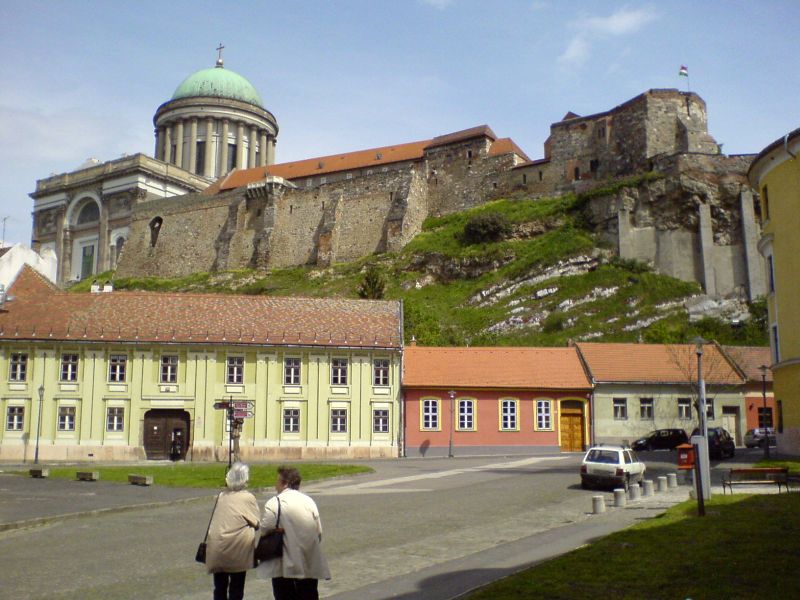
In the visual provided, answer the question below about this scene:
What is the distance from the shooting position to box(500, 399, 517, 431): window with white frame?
40812 millimetres

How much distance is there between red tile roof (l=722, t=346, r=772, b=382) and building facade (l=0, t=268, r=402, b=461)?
18.8 m

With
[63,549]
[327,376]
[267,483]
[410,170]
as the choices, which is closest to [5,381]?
[327,376]

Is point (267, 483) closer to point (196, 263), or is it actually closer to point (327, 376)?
point (327, 376)

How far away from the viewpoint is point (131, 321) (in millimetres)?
39812

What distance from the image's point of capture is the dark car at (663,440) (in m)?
39.2

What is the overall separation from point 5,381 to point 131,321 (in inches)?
238

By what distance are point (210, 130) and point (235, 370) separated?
78.7 m

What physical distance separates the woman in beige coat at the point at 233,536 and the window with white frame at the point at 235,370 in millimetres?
31005

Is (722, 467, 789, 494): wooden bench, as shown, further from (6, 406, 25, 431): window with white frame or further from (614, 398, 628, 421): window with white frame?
(6, 406, 25, 431): window with white frame

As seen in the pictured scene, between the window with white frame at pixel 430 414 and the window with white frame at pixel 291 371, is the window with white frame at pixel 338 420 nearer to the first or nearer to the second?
the window with white frame at pixel 291 371

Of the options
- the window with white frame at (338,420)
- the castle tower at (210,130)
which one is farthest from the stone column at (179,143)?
the window with white frame at (338,420)

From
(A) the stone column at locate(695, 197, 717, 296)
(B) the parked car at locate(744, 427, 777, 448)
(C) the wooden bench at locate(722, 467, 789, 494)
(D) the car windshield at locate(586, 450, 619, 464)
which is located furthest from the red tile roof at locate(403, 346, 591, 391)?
(A) the stone column at locate(695, 197, 717, 296)

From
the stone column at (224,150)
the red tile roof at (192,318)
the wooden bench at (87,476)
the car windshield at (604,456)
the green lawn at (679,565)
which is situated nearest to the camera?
the green lawn at (679,565)

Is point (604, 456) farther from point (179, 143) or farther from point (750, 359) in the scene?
point (179, 143)
